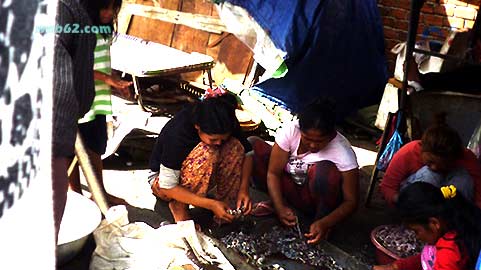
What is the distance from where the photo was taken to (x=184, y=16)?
575cm

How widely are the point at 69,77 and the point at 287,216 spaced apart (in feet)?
6.25

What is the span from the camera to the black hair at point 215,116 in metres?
2.74

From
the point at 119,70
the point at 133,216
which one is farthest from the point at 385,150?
the point at 119,70

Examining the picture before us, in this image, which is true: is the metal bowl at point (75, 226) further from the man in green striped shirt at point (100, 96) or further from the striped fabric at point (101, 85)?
the striped fabric at point (101, 85)

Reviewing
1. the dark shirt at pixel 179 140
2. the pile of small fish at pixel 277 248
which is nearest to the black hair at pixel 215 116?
the dark shirt at pixel 179 140

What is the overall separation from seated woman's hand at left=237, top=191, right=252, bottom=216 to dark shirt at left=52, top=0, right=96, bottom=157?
1.25 m

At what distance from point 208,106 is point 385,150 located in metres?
1.19

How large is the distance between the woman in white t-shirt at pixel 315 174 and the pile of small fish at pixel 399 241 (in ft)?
0.65

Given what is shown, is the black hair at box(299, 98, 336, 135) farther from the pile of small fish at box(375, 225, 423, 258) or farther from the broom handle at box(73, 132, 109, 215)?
the broom handle at box(73, 132, 109, 215)

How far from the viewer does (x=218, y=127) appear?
273cm

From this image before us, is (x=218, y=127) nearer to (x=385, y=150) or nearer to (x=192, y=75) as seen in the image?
(x=385, y=150)

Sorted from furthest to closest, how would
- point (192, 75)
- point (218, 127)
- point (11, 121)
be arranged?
1. point (192, 75)
2. point (218, 127)
3. point (11, 121)

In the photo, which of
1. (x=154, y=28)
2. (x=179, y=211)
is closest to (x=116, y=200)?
(x=179, y=211)

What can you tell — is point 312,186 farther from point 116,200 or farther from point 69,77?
point 69,77
